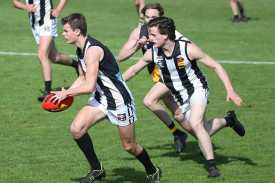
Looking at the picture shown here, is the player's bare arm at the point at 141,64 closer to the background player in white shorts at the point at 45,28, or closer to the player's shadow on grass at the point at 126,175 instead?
the player's shadow on grass at the point at 126,175

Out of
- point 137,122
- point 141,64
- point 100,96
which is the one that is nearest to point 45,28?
point 137,122

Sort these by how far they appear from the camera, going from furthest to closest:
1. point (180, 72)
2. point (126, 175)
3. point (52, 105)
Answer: point (180, 72) < point (126, 175) < point (52, 105)

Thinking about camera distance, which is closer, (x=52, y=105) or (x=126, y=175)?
(x=52, y=105)

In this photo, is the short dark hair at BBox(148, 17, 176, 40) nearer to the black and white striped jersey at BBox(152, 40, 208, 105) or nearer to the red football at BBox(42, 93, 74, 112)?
the black and white striped jersey at BBox(152, 40, 208, 105)

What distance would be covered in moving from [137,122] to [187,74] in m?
3.31

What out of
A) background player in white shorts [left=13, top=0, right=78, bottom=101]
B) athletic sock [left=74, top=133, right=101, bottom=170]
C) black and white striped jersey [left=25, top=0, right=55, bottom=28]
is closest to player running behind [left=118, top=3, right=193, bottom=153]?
athletic sock [left=74, top=133, right=101, bottom=170]

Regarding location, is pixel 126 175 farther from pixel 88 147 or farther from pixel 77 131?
pixel 77 131

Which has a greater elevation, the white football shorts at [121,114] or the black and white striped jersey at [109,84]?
the black and white striped jersey at [109,84]

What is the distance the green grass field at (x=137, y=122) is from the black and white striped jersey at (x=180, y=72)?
1.09 meters

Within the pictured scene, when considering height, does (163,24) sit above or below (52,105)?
above

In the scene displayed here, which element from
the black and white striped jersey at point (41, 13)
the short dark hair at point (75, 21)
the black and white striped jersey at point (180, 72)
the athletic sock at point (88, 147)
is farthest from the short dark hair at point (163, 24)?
the black and white striped jersey at point (41, 13)

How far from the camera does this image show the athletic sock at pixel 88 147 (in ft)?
26.3

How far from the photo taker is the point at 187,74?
8812 mm

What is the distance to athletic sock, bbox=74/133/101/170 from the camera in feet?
26.3
